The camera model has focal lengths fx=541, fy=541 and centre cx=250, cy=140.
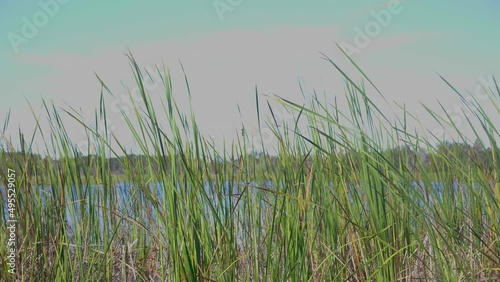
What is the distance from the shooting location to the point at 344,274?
195 cm

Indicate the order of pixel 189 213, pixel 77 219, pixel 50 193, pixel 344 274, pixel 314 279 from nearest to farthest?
1. pixel 189 213
2. pixel 314 279
3. pixel 344 274
4. pixel 77 219
5. pixel 50 193

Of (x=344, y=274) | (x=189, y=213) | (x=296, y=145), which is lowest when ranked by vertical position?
(x=344, y=274)

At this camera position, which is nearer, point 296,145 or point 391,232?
point 391,232

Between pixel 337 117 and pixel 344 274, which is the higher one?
pixel 337 117

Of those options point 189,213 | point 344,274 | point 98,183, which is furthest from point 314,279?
point 98,183

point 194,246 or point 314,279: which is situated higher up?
point 194,246

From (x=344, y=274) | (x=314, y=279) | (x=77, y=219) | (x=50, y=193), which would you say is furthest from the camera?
(x=50, y=193)

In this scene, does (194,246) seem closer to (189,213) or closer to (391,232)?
(189,213)

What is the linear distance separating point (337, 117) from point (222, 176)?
0.48m

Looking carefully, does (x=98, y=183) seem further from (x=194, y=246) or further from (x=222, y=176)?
(x=194, y=246)

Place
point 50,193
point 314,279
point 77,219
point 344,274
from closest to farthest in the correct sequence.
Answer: point 314,279, point 344,274, point 77,219, point 50,193

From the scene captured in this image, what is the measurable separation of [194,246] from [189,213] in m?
0.12

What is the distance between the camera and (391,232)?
6.10ft

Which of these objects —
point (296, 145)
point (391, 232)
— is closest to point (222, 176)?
point (296, 145)
